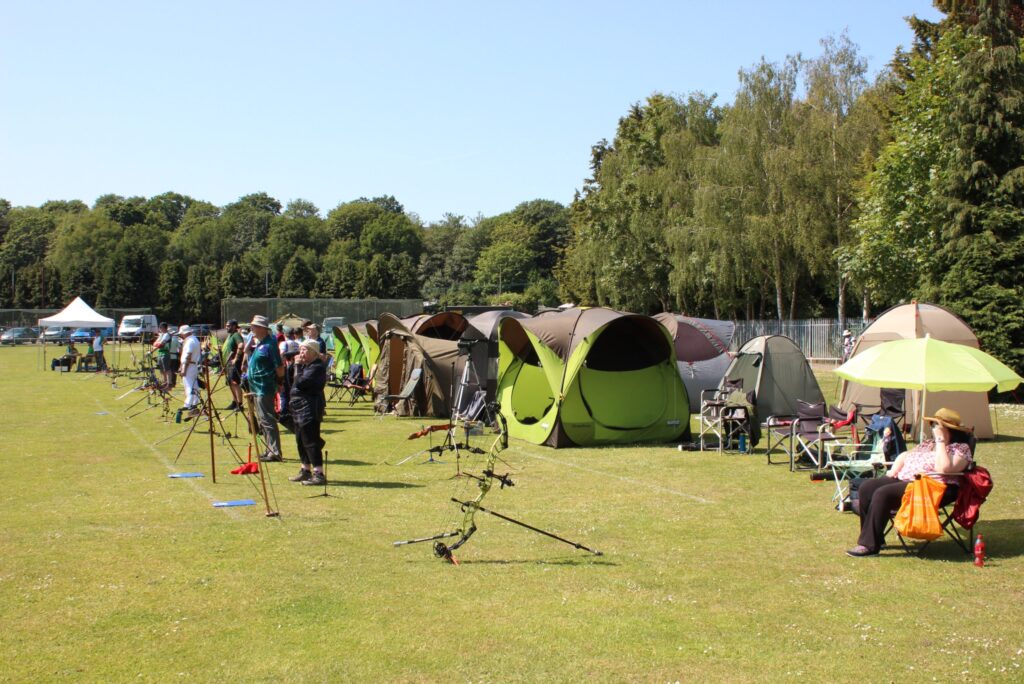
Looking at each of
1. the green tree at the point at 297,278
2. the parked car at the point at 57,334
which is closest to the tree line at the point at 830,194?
the green tree at the point at 297,278

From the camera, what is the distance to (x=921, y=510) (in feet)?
23.1

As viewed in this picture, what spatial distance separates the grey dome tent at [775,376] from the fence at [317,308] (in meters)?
42.7

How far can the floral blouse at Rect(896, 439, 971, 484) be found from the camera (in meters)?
7.28

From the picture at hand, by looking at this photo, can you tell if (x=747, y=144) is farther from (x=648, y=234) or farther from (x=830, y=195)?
(x=648, y=234)

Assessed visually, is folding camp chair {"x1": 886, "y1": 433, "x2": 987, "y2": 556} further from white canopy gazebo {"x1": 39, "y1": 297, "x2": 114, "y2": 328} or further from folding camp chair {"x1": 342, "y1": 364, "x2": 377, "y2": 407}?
white canopy gazebo {"x1": 39, "y1": 297, "x2": 114, "y2": 328}

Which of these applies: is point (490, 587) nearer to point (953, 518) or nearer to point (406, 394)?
point (953, 518)

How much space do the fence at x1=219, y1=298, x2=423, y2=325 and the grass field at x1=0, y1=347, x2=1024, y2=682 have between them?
47299mm

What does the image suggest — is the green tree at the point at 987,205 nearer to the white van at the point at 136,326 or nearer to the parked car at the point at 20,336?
the white van at the point at 136,326

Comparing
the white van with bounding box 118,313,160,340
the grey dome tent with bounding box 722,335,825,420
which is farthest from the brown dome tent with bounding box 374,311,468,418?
the white van with bounding box 118,313,160,340

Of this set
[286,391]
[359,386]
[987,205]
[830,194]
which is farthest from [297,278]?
[286,391]

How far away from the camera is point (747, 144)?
38.0 metres

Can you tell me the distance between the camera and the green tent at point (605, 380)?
1368 cm

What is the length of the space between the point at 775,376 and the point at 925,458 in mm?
8387

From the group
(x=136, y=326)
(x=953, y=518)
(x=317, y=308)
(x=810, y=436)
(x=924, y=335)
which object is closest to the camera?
(x=953, y=518)
